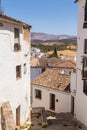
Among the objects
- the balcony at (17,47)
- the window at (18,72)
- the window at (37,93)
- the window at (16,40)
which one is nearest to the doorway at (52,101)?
the window at (37,93)

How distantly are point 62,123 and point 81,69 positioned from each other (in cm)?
559

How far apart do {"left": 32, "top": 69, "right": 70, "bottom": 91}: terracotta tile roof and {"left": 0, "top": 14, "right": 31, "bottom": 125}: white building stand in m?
7.03

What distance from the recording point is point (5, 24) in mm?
17312

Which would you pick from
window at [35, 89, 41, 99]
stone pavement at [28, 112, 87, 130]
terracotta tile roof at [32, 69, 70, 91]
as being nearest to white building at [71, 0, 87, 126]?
stone pavement at [28, 112, 87, 130]

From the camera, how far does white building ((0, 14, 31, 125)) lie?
682 inches

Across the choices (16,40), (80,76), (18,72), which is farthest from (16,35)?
(80,76)

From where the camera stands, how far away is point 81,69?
81.7 ft

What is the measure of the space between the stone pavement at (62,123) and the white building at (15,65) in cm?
233

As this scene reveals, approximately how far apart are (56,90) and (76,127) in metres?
7.60

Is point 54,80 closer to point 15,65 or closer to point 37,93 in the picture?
point 37,93

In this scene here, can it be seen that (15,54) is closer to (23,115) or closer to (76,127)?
(23,115)

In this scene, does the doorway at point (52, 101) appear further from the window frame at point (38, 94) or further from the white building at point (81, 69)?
the white building at point (81, 69)

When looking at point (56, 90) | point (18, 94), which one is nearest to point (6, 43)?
point (18, 94)

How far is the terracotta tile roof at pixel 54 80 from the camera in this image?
1211 inches
